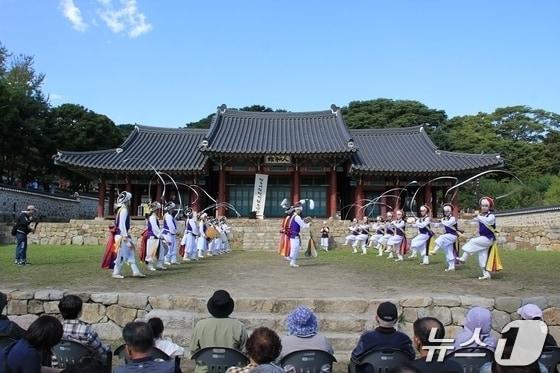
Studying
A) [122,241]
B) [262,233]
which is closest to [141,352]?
[122,241]

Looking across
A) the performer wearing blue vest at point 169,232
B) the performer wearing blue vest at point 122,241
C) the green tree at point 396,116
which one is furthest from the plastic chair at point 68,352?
the green tree at point 396,116

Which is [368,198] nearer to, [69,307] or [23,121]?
[23,121]

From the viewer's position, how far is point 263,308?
749 centimetres

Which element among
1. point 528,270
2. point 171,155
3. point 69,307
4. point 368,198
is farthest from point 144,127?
point 69,307

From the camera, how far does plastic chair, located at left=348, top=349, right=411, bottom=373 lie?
368 centimetres

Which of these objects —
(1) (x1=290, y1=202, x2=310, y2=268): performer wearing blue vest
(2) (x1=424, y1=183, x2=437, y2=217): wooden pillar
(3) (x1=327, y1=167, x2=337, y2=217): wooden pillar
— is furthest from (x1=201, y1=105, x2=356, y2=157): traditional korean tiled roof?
(1) (x1=290, y1=202, x2=310, y2=268): performer wearing blue vest

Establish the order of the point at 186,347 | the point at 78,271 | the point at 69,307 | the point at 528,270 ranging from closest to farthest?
the point at 69,307 < the point at 186,347 < the point at 78,271 < the point at 528,270

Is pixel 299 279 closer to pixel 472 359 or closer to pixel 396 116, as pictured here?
pixel 472 359

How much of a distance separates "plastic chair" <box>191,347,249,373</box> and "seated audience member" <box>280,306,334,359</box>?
0.41 metres

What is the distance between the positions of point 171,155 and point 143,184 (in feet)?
7.66

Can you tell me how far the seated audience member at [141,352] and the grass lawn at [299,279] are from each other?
4.48 m

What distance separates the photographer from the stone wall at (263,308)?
23.9 ft

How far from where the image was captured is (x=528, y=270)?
479 inches

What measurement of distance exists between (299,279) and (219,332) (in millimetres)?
6258
